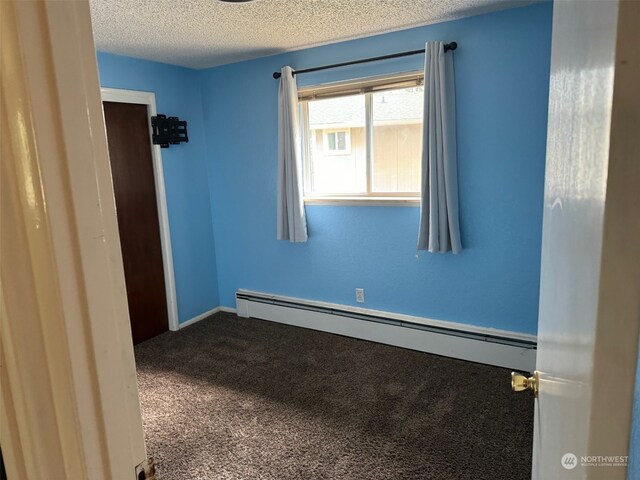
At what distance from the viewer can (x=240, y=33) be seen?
2.97 metres

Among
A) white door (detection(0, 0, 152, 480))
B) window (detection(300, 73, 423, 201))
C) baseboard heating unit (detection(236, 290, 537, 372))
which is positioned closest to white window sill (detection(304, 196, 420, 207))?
window (detection(300, 73, 423, 201))

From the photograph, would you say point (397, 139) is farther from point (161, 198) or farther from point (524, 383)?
point (524, 383)

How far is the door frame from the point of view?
3.40 meters

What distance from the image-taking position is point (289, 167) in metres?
3.54

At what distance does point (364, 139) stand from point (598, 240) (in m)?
3.03

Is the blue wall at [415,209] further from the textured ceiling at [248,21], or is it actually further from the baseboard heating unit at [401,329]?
the textured ceiling at [248,21]

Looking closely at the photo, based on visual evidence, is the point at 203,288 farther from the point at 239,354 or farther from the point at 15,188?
the point at 15,188

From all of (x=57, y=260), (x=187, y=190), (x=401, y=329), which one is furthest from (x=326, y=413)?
(x=187, y=190)

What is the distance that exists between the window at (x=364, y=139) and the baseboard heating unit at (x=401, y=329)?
37.8 inches

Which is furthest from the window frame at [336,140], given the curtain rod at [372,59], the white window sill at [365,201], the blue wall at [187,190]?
the blue wall at [187,190]

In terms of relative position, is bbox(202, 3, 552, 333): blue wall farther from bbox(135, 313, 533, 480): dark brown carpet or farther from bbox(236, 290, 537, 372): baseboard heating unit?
bbox(135, 313, 533, 480): dark brown carpet

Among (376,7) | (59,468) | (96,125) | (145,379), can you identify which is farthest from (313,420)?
(376,7)

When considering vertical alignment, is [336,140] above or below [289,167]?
above

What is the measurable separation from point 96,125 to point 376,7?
2391 mm
